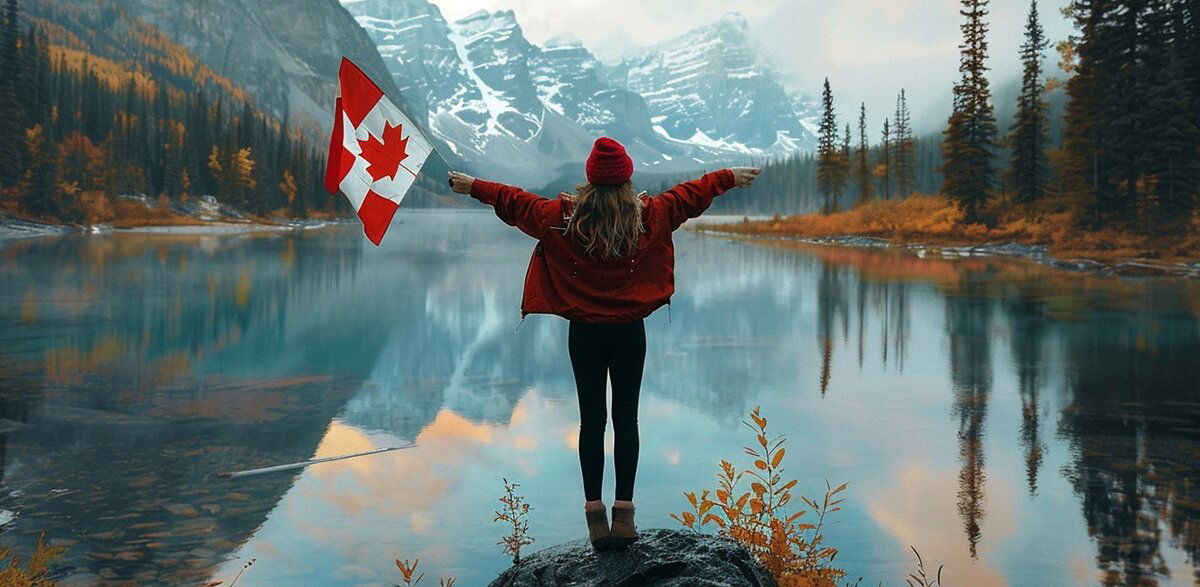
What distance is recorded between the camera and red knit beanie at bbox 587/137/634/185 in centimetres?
541

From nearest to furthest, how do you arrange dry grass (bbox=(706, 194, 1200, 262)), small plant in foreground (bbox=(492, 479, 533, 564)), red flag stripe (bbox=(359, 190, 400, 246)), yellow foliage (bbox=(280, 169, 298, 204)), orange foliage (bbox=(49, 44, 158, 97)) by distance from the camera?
red flag stripe (bbox=(359, 190, 400, 246))
small plant in foreground (bbox=(492, 479, 533, 564))
dry grass (bbox=(706, 194, 1200, 262))
yellow foliage (bbox=(280, 169, 298, 204))
orange foliage (bbox=(49, 44, 158, 97))

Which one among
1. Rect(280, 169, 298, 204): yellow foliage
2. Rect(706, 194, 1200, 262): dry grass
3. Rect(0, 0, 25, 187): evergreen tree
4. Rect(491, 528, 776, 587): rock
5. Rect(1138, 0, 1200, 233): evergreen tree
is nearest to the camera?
Rect(491, 528, 776, 587): rock

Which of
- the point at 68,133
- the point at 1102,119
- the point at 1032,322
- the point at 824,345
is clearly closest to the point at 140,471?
the point at 824,345

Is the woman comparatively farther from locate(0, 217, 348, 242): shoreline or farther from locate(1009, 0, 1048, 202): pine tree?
Result: locate(0, 217, 348, 242): shoreline

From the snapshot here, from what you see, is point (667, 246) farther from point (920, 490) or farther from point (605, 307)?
point (920, 490)

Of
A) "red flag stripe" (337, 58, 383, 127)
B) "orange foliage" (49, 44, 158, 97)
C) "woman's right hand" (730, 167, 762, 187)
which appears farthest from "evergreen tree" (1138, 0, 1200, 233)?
"orange foliage" (49, 44, 158, 97)

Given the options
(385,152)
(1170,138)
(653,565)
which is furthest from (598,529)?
(1170,138)

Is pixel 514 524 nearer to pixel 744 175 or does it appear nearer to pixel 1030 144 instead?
pixel 744 175

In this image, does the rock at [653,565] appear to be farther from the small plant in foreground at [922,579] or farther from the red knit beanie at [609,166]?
the red knit beanie at [609,166]

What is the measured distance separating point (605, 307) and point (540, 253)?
507mm

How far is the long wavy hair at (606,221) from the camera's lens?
17.5ft

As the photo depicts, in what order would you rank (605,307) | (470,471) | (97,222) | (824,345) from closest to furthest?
(605,307)
(470,471)
(824,345)
(97,222)

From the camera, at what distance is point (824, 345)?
21.9 meters

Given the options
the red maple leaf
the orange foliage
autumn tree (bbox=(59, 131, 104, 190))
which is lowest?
the red maple leaf
